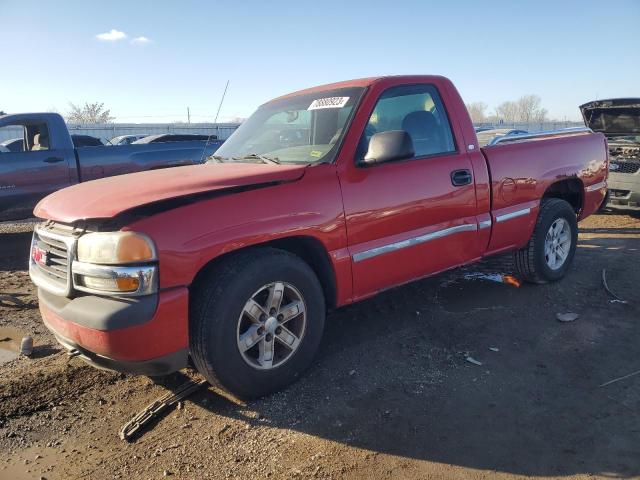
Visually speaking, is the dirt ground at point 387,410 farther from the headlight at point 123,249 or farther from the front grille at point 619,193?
the front grille at point 619,193

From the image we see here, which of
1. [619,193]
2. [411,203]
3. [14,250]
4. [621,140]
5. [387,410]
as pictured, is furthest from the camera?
[621,140]

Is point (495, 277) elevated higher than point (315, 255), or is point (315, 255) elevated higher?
point (315, 255)

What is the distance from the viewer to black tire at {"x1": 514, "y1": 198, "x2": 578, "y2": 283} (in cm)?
473

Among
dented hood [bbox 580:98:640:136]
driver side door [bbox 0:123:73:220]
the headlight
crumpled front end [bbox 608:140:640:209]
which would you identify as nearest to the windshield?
the headlight

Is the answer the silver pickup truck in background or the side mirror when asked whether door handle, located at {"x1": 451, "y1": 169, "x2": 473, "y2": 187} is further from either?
the silver pickup truck in background

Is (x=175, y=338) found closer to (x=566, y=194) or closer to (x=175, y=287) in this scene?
(x=175, y=287)

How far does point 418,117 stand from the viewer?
13.1ft

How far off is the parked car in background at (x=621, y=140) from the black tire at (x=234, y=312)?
22.2 feet

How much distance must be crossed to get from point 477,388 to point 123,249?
225 centimetres

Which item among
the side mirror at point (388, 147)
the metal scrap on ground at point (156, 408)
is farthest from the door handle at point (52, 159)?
the side mirror at point (388, 147)

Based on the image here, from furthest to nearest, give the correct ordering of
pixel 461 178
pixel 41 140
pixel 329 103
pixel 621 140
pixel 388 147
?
pixel 621 140 → pixel 41 140 → pixel 461 178 → pixel 329 103 → pixel 388 147

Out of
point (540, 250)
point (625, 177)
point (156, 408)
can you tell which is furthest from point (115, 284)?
point (625, 177)

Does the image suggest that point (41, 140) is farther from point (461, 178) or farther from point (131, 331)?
point (461, 178)

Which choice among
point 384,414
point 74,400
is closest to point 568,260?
point 384,414
